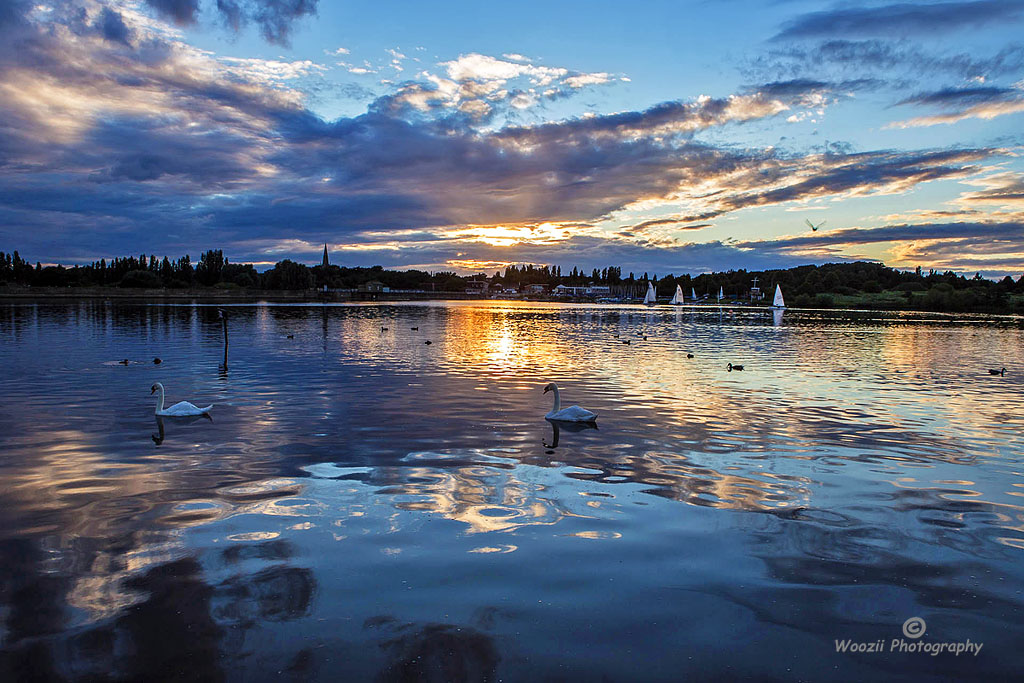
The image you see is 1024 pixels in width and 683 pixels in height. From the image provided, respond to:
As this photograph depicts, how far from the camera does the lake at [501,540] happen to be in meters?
6.82

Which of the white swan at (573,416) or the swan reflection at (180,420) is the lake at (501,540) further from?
the white swan at (573,416)

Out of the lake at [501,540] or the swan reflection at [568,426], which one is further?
the swan reflection at [568,426]

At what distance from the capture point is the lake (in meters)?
6.82

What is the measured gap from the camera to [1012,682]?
6387mm

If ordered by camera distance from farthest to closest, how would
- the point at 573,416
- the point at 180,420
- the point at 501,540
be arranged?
the point at 573,416
the point at 180,420
the point at 501,540

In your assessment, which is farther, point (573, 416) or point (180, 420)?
point (573, 416)

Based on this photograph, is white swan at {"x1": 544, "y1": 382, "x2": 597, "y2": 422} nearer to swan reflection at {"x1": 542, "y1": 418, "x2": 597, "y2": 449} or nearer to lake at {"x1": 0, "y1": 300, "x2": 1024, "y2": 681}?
swan reflection at {"x1": 542, "y1": 418, "x2": 597, "y2": 449}

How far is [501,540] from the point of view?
9953mm

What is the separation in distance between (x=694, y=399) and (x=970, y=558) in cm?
1590

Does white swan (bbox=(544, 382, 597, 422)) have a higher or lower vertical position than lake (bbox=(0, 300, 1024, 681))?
higher

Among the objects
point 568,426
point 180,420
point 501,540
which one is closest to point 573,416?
point 568,426

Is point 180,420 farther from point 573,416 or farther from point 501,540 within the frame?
point 501,540

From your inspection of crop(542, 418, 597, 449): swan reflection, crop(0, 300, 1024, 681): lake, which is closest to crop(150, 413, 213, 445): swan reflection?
crop(0, 300, 1024, 681): lake

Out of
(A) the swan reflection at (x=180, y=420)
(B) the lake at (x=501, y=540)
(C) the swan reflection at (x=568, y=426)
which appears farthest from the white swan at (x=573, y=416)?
(A) the swan reflection at (x=180, y=420)
